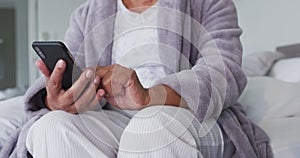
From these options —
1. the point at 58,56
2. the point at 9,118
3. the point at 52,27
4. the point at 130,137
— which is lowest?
the point at 52,27

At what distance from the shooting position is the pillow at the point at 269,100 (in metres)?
1.14

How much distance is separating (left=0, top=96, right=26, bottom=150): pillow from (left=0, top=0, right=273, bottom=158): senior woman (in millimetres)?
123

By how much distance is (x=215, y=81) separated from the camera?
0.80 m

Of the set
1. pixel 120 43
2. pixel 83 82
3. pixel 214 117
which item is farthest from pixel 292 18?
pixel 83 82

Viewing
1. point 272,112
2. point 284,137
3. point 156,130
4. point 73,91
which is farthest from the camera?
point 272,112

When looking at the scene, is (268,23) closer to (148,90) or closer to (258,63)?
(258,63)

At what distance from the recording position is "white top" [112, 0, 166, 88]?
0.99 meters

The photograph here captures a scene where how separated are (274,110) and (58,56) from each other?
2.39 feet

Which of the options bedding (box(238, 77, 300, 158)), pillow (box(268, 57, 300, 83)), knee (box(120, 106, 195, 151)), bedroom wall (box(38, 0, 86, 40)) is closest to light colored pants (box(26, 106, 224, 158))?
knee (box(120, 106, 195, 151))

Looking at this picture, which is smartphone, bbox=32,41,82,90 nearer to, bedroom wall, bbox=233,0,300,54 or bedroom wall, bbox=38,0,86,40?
bedroom wall, bbox=233,0,300,54

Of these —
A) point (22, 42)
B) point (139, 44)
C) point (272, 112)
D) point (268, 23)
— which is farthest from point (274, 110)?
point (22, 42)

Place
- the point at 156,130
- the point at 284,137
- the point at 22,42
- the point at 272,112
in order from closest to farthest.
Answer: the point at 156,130 < the point at 284,137 < the point at 272,112 < the point at 22,42

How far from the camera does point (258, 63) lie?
170 centimetres

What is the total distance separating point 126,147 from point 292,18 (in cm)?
148
